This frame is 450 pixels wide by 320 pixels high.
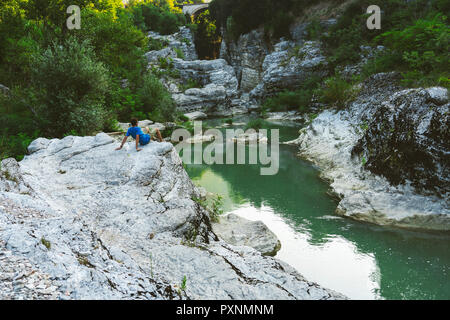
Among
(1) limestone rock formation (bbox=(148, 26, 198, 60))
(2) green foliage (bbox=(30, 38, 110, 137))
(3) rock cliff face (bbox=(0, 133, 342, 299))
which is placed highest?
(1) limestone rock formation (bbox=(148, 26, 198, 60))

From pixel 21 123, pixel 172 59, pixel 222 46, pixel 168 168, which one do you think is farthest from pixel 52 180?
pixel 222 46

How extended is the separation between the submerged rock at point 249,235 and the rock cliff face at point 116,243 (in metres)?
1.52

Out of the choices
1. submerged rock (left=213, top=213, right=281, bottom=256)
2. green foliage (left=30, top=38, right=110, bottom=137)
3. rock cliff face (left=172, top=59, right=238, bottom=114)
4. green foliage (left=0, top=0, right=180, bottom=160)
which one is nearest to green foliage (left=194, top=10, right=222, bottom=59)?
rock cliff face (left=172, top=59, right=238, bottom=114)

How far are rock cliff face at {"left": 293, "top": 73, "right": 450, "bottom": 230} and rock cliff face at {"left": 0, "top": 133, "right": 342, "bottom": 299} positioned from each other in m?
5.23

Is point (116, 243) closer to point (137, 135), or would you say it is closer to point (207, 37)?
point (137, 135)

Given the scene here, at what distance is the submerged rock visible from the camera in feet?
24.8

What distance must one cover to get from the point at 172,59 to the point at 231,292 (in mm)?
38713

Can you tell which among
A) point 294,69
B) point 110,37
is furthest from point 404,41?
point 110,37

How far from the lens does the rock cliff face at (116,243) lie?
312cm

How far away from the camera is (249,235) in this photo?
311 inches

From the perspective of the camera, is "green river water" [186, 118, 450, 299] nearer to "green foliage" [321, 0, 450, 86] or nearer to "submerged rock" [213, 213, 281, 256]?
"submerged rock" [213, 213, 281, 256]

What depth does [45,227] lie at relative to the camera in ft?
12.4

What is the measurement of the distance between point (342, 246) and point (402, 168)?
12.4 ft
